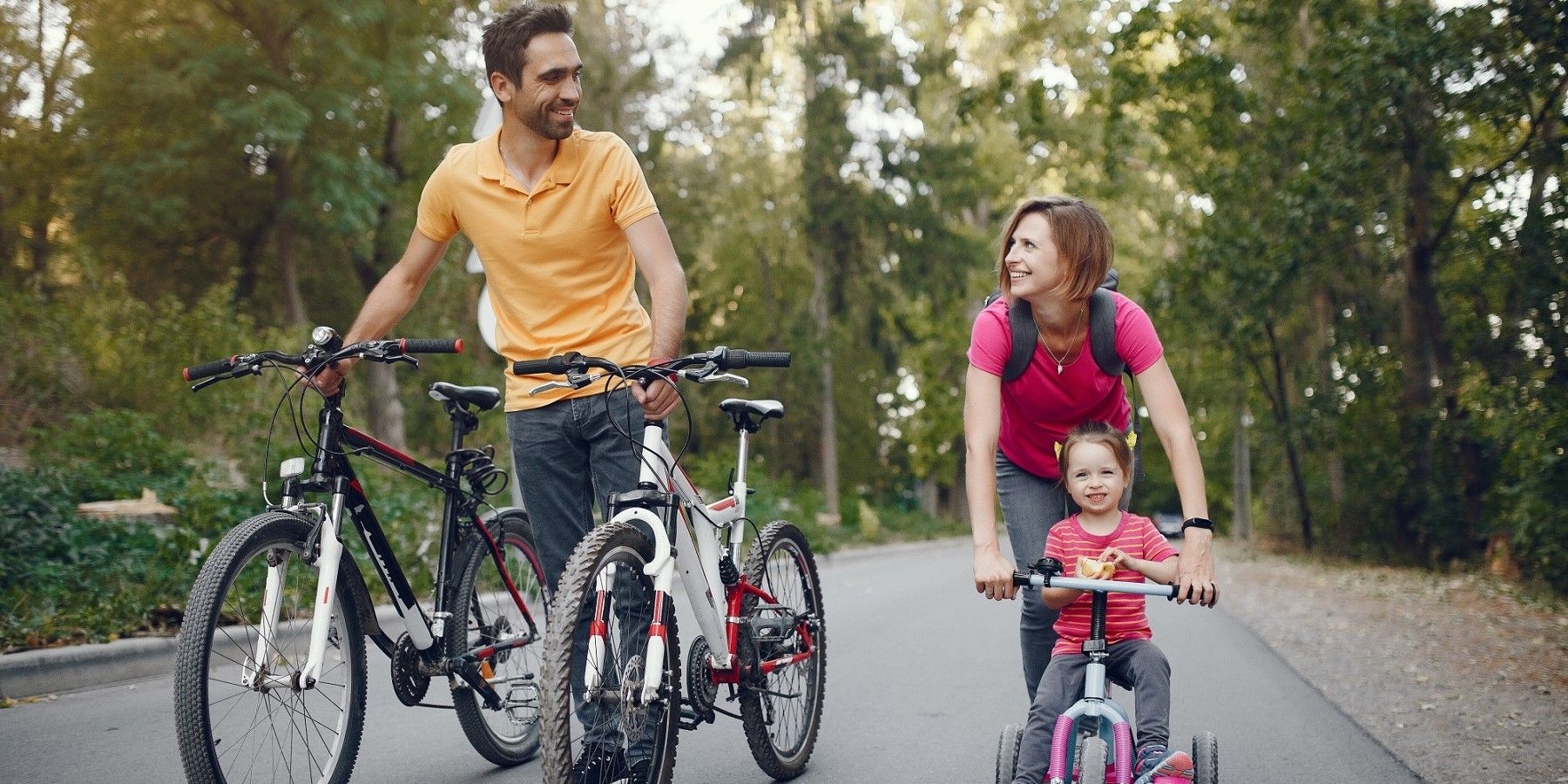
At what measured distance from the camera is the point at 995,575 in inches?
131

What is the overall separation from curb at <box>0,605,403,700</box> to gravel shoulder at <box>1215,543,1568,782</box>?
487cm

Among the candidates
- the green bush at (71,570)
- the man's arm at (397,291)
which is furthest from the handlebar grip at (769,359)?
the green bush at (71,570)

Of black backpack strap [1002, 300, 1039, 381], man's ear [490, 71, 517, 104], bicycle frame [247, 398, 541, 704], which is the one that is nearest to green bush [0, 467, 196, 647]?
bicycle frame [247, 398, 541, 704]

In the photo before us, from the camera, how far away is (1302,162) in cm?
2162

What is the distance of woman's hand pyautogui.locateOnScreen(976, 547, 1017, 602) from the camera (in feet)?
10.9

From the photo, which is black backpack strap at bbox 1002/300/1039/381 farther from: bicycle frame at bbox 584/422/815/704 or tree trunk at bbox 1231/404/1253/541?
tree trunk at bbox 1231/404/1253/541

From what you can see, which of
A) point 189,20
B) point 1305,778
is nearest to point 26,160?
point 189,20

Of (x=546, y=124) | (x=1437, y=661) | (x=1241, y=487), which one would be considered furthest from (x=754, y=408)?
(x=1241, y=487)

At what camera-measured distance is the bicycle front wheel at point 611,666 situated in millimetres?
3430

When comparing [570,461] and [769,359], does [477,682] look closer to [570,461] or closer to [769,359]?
[570,461]

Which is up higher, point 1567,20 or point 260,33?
point 260,33

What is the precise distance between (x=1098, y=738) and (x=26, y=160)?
25456 mm

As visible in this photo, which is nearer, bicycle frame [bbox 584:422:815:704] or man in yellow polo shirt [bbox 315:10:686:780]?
bicycle frame [bbox 584:422:815:704]

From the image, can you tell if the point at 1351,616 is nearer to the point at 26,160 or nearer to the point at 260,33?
the point at 260,33
